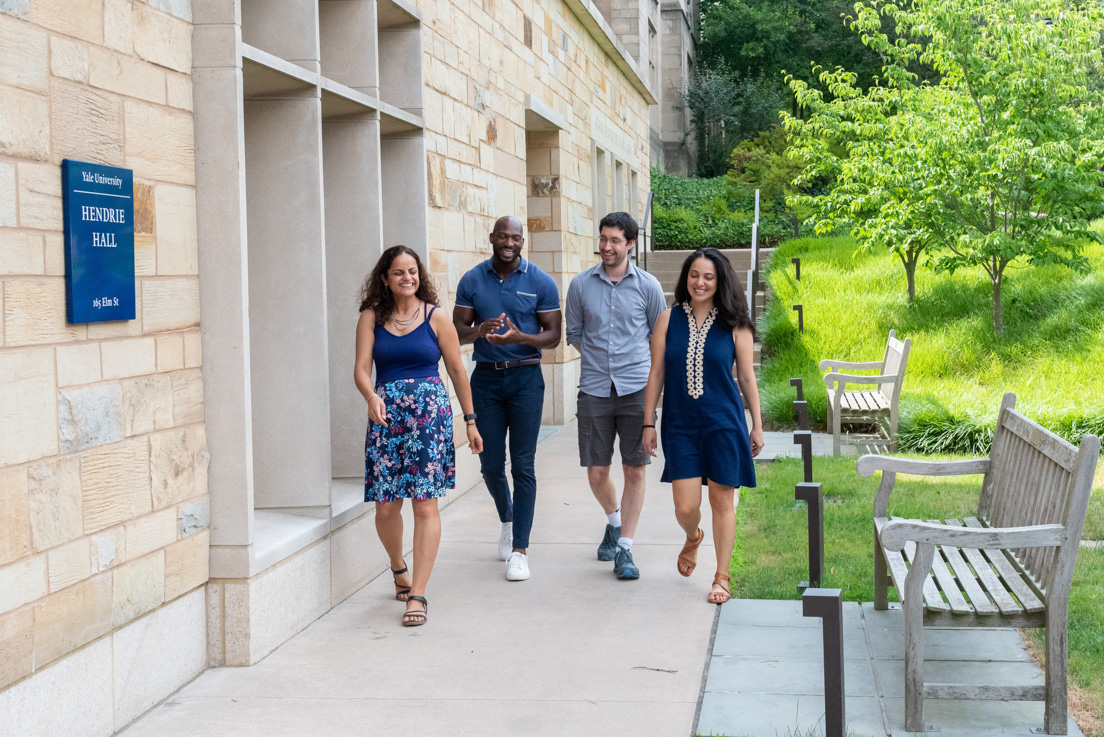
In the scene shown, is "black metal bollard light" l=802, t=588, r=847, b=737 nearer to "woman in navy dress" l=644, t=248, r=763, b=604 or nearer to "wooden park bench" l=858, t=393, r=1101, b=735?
"wooden park bench" l=858, t=393, r=1101, b=735

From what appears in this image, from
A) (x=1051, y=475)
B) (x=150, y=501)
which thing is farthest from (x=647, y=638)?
(x=150, y=501)

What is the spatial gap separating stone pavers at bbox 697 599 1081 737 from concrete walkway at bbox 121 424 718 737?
14 centimetres

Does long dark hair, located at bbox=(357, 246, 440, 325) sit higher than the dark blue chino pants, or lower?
higher

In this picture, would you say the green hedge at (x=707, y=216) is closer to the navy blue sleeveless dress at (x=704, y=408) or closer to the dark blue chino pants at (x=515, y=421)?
the dark blue chino pants at (x=515, y=421)

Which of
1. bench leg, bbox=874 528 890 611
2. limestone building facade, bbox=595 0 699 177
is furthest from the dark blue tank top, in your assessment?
limestone building facade, bbox=595 0 699 177

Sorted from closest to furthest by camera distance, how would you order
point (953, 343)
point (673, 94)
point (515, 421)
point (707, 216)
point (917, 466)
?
1. point (917, 466)
2. point (515, 421)
3. point (953, 343)
4. point (707, 216)
5. point (673, 94)

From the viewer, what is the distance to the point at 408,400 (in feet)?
17.1

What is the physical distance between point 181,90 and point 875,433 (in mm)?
7997

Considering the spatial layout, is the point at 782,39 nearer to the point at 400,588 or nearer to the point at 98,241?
the point at 400,588

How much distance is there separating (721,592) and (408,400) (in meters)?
1.78

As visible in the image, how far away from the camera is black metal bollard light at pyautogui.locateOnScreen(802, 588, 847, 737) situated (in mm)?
3328

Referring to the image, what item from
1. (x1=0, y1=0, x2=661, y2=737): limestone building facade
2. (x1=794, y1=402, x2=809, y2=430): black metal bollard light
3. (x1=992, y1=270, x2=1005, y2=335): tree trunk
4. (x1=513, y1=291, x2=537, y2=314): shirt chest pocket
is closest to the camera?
(x1=0, y1=0, x2=661, y2=737): limestone building facade

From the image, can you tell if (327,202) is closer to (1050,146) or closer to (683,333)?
(683,333)

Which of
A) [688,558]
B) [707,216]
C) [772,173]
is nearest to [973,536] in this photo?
[688,558]
